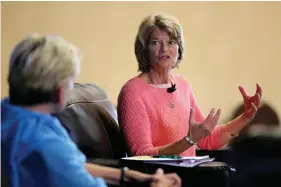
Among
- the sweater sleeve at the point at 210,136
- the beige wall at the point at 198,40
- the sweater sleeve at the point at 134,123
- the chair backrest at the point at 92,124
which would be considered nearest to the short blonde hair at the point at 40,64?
the chair backrest at the point at 92,124

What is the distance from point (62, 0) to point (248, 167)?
4.74 feet

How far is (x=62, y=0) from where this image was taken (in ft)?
10.0

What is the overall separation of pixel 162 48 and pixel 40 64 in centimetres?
89

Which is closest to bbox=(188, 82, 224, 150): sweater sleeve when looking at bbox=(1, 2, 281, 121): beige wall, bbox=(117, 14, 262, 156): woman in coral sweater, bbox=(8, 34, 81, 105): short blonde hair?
bbox=(117, 14, 262, 156): woman in coral sweater

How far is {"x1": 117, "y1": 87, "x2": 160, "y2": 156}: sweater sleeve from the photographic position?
6.36 feet

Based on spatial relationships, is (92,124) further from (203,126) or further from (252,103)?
(252,103)

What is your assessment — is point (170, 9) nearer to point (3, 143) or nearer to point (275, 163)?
point (275, 163)

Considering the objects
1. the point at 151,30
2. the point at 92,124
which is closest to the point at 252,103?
A: the point at 151,30

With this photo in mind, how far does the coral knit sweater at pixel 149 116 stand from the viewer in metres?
1.96

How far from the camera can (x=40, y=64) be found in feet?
4.00

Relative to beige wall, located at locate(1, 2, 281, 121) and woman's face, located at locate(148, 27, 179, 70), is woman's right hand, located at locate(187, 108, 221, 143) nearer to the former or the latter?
woman's face, located at locate(148, 27, 179, 70)

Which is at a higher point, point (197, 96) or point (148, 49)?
point (148, 49)

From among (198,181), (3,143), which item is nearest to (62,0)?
(198,181)

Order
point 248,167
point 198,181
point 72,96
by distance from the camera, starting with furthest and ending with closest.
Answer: point 248,167
point 72,96
point 198,181
